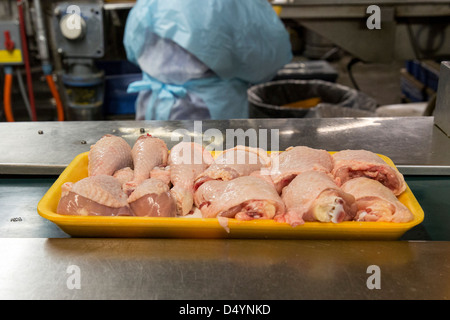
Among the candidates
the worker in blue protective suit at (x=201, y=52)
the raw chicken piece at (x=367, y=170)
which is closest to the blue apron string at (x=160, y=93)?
the worker in blue protective suit at (x=201, y=52)

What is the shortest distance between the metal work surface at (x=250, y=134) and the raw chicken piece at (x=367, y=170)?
0.34 meters

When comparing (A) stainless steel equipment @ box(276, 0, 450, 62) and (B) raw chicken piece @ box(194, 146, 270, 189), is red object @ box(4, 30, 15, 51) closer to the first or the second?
(A) stainless steel equipment @ box(276, 0, 450, 62)

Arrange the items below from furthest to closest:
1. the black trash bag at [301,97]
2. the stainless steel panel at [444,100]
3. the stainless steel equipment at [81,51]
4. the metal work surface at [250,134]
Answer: the stainless steel equipment at [81,51], the black trash bag at [301,97], the stainless steel panel at [444,100], the metal work surface at [250,134]

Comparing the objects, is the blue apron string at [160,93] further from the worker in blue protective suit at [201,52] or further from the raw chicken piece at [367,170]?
the raw chicken piece at [367,170]

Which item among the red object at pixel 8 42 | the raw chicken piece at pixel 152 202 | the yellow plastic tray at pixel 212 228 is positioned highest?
the red object at pixel 8 42

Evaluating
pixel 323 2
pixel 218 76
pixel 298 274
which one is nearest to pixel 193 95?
pixel 218 76

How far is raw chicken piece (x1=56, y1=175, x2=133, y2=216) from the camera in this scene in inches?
39.4

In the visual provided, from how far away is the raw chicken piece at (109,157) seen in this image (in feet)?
3.94

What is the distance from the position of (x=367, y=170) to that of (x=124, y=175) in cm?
65

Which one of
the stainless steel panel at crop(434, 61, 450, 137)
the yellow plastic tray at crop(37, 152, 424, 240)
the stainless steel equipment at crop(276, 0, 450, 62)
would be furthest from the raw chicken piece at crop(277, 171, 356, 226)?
the stainless steel equipment at crop(276, 0, 450, 62)

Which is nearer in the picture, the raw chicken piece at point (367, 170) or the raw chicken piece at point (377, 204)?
the raw chicken piece at point (377, 204)

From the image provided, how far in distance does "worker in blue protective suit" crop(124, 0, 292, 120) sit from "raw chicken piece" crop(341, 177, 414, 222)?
1.59 meters

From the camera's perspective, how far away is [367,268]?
914 mm
